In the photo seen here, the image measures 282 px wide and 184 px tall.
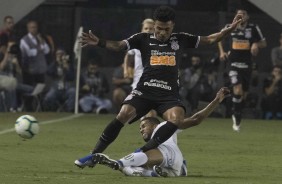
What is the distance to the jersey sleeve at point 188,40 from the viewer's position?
48.6ft

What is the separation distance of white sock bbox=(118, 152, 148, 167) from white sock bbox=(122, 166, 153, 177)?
7 cm

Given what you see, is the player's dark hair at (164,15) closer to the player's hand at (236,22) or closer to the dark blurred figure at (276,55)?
the player's hand at (236,22)

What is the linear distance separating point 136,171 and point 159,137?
0.54 meters

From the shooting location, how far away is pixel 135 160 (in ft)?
43.9

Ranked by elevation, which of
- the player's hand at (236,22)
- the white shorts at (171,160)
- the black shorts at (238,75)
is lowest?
the black shorts at (238,75)

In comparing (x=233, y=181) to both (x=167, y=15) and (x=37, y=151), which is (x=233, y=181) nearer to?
(x=167, y=15)

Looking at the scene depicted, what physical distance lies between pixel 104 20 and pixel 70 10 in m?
1.00

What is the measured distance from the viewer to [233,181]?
1335cm

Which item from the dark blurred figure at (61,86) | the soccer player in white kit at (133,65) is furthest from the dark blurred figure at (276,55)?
the soccer player in white kit at (133,65)

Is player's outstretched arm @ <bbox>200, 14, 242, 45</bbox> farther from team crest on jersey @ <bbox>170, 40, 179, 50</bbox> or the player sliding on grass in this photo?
the player sliding on grass

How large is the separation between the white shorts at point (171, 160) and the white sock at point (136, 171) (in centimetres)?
19

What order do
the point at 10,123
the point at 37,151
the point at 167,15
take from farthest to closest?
the point at 10,123 → the point at 37,151 → the point at 167,15

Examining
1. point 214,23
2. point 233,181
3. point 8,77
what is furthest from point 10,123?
point 233,181

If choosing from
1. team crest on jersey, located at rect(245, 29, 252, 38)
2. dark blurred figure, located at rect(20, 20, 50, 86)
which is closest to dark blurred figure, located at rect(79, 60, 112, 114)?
dark blurred figure, located at rect(20, 20, 50, 86)
